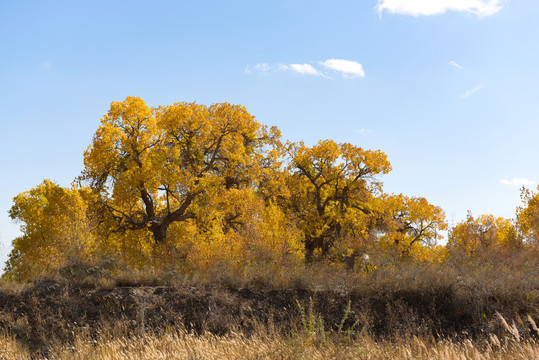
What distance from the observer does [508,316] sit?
11383mm

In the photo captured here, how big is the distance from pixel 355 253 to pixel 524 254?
26.3 ft

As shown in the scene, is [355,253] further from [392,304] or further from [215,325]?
[215,325]

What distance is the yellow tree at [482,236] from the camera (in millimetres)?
28281

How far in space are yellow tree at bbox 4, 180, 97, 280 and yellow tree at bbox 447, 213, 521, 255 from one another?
68.8ft

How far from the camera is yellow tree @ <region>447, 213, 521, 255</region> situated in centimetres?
2828

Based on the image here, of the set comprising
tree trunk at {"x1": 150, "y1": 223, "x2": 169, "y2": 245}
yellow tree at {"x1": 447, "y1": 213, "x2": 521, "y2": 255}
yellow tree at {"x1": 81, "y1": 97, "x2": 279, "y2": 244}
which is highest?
yellow tree at {"x1": 81, "y1": 97, "x2": 279, "y2": 244}

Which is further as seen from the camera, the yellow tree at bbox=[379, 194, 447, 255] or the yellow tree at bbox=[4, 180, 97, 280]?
the yellow tree at bbox=[379, 194, 447, 255]

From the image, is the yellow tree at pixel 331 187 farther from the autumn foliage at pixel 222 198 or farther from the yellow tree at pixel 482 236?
the yellow tree at pixel 482 236

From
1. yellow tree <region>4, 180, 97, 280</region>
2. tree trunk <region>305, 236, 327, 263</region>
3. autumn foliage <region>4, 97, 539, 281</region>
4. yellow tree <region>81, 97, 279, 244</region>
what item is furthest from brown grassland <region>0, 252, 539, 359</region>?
tree trunk <region>305, 236, 327, 263</region>

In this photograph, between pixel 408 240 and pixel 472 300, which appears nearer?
pixel 472 300

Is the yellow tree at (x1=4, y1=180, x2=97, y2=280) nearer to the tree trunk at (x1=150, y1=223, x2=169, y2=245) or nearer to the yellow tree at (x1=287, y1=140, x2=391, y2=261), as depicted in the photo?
the tree trunk at (x1=150, y1=223, x2=169, y2=245)

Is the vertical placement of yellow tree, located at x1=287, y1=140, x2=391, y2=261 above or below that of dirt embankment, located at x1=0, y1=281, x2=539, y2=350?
above

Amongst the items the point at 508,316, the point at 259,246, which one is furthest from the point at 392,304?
the point at 259,246

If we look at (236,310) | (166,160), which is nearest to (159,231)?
(166,160)
